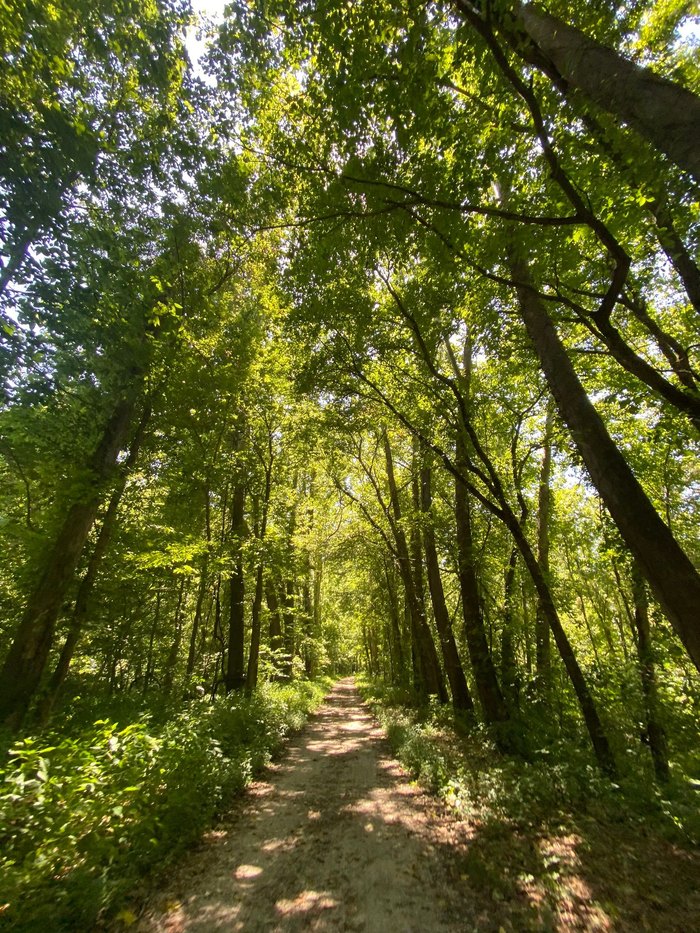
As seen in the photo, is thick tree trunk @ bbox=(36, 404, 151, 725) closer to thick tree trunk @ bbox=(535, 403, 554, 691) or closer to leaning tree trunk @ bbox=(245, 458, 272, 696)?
leaning tree trunk @ bbox=(245, 458, 272, 696)

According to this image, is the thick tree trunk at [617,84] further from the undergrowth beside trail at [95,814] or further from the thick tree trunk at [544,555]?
the undergrowth beside trail at [95,814]

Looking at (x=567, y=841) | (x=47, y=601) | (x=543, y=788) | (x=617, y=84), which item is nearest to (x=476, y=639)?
(x=543, y=788)

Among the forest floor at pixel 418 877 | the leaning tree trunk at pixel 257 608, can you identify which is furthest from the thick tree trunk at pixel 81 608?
the leaning tree trunk at pixel 257 608

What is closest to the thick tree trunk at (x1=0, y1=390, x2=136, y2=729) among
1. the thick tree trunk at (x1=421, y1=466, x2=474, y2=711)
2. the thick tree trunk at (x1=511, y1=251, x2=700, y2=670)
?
the thick tree trunk at (x1=421, y1=466, x2=474, y2=711)

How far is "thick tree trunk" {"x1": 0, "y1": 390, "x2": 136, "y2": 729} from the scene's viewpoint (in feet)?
21.7

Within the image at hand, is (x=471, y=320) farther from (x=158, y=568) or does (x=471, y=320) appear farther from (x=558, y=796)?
(x=158, y=568)

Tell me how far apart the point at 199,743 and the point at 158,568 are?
4213mm

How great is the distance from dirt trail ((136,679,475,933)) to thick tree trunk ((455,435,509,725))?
266 centimetres

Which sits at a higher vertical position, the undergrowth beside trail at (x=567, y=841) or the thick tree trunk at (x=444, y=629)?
the thick tree trunk at (x=444, y=629)

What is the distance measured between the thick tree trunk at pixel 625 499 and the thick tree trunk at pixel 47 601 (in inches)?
299

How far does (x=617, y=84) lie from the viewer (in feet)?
10.9

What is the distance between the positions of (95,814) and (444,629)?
9.14 m

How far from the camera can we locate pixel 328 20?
3809 millimetres

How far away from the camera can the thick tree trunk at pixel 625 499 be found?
3795 millimetres
